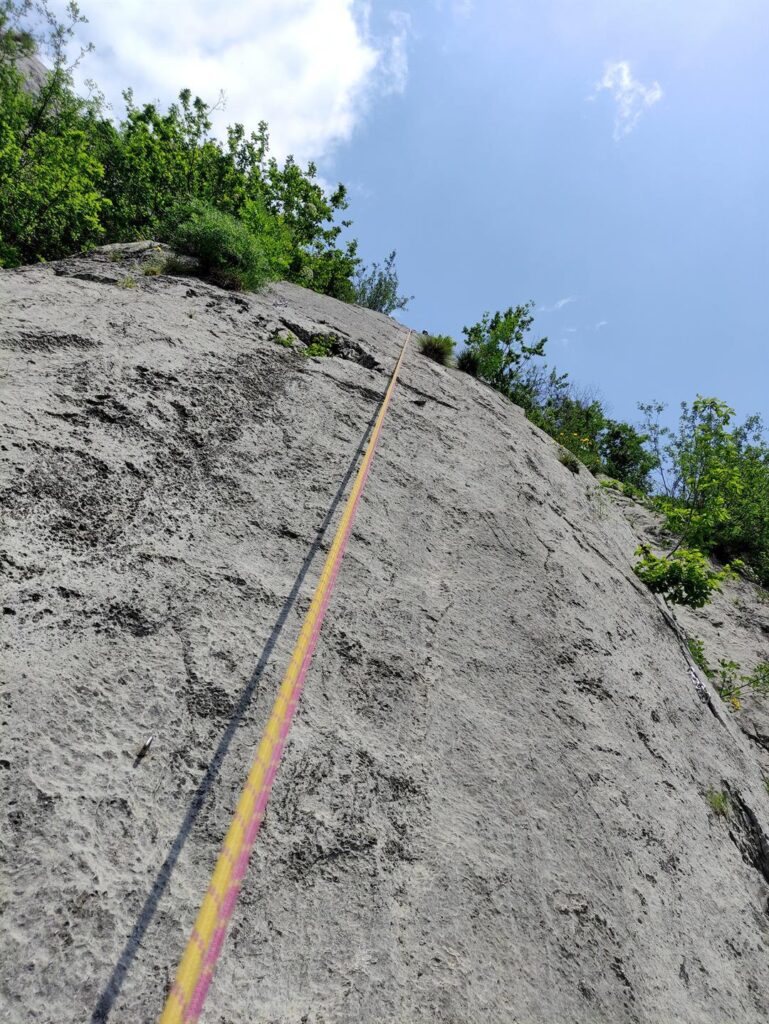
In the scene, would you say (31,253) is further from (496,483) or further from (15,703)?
(15,703)

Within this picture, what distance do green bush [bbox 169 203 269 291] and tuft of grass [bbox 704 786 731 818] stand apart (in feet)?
20.1

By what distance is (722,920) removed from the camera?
2.51 metres

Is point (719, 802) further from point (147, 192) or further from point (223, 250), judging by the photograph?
point (147, 192)

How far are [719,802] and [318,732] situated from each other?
275 centimetres

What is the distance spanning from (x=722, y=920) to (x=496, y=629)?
175cm

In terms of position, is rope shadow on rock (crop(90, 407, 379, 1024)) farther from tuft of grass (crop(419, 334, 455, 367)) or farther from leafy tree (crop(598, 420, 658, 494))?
leafy tree (crop(598, 420, 658, 494))

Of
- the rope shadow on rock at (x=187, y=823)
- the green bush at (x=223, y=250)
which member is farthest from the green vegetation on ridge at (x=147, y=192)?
the rope shadow on rock at (x=187, y=823)

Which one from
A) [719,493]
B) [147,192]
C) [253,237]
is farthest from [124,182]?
[719,493]

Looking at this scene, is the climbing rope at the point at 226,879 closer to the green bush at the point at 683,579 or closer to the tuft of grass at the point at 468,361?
the green bush at the point at 683,579

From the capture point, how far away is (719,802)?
321cm

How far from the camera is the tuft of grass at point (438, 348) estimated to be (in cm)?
738

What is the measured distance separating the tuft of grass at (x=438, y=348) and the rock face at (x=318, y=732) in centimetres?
344

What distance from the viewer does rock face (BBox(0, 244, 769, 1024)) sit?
1.57 meters

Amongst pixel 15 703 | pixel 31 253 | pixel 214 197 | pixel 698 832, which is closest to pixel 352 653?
pixel 15 703
